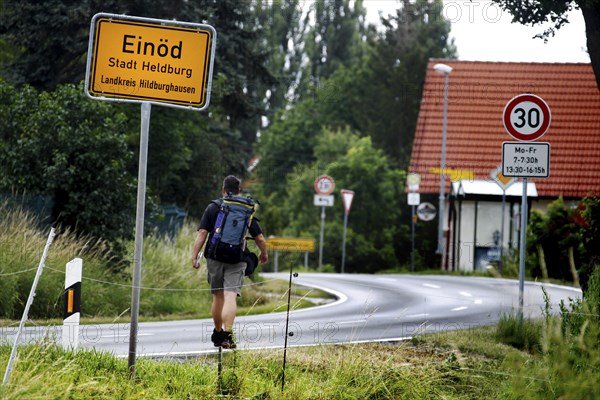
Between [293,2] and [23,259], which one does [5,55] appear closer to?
[23,259]

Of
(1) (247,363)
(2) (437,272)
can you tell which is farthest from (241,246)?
(2) (437,272)

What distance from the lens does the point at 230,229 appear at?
11211mm

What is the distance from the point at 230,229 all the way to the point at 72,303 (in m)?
1.69

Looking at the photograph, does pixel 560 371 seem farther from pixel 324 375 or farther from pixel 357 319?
pixel 357 319

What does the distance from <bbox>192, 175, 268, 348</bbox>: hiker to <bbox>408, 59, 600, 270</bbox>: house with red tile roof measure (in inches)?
1055

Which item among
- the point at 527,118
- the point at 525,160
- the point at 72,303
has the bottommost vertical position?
the point at 72,303

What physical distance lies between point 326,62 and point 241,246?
7397cm

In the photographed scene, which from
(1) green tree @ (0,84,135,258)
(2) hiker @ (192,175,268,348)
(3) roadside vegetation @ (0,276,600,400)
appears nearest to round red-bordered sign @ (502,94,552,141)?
(3) roadside vegetation @ (0,276,600,400)

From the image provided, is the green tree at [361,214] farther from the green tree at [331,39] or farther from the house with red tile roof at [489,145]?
the green tree at [331,39]

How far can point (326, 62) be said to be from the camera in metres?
84.5

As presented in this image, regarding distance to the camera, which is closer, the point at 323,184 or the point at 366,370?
the point at 366,370

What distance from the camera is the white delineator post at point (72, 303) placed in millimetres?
10273

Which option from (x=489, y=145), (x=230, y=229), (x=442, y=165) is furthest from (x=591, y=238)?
(x=489, y=145)

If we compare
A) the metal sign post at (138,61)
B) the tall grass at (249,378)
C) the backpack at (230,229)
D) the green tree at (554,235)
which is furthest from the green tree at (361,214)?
the metal sign post at (138,61)
